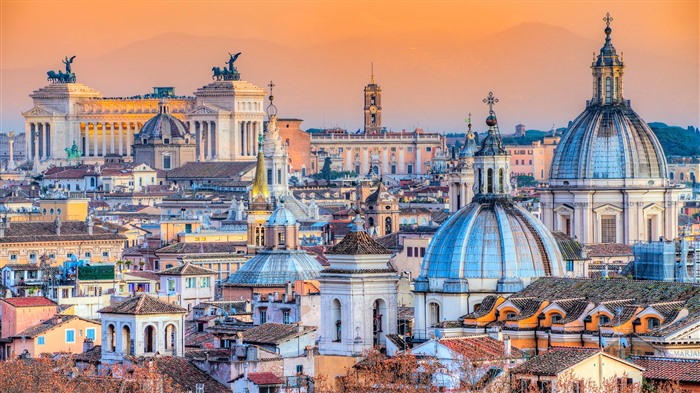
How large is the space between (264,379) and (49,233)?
121 feet

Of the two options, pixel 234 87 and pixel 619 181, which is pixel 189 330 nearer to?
pixel 619 181

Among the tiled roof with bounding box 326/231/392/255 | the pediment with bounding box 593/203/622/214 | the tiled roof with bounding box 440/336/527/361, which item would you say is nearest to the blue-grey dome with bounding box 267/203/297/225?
the pediment with bounding box 593/203/622/214

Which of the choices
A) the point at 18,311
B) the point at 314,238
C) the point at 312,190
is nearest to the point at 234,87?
the point at 312,190

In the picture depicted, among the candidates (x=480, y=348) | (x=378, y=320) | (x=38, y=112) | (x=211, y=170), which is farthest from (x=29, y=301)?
(x=38, y=112)

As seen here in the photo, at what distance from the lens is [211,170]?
122m

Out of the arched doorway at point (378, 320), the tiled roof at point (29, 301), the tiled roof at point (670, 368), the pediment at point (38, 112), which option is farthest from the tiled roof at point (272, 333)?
the pediment at point (38, 112)

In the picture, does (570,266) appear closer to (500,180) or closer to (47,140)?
(500,180)

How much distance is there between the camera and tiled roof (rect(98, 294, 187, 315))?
44.1m

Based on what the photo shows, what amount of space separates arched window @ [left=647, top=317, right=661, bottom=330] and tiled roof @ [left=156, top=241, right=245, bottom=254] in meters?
31.6

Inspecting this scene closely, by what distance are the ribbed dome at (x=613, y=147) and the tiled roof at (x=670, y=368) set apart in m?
26.2

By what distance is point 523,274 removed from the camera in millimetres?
43875

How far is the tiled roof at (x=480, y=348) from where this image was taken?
38378 mm

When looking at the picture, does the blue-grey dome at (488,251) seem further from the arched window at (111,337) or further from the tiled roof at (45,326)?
the tiled roof at (45,326)

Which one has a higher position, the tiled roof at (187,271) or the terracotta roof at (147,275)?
the tiled roof at (187,271)
